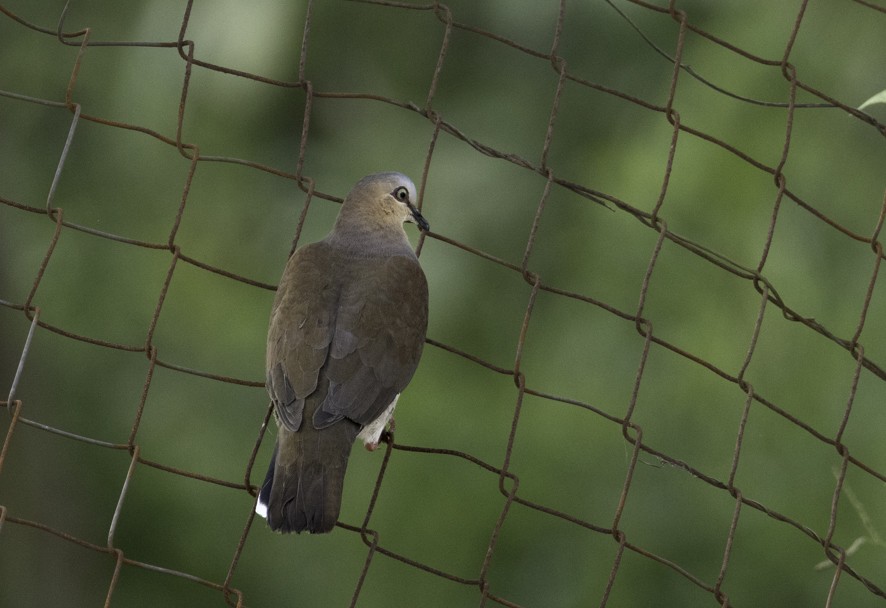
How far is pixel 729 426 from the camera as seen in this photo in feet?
14.9

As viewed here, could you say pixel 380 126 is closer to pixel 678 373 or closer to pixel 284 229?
pixel 284 229

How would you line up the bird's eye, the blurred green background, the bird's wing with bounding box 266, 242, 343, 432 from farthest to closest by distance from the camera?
the blurred green background
the bird's eye
the bird's wing with bounding box 266, 242, 343, 432

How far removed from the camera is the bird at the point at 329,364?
2459mm

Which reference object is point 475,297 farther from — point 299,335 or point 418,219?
point 299,335

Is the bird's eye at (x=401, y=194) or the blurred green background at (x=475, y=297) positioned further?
the blurred green background at (x=475, y=297)

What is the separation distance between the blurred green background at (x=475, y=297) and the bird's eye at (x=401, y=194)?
1.56 m

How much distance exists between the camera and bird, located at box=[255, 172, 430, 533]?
246 centimetres

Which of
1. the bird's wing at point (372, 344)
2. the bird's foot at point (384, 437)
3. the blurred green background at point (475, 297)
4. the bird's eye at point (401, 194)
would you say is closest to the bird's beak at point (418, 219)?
the bird's eye at point (401, 194)

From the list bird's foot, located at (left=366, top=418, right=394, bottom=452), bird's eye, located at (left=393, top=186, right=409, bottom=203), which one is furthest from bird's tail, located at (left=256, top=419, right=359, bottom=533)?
bird's eye, located at (left=393, top=186, right=409, bottom=203)

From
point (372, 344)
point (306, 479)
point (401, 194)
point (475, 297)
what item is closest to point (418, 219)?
point (401, 194)

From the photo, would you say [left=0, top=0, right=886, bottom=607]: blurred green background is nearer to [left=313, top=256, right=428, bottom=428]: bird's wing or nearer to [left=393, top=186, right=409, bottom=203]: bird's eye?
[left=393, top=186, right=409, bottom=203]: bird's eye

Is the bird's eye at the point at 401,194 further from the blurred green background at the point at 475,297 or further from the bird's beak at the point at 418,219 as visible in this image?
the blurred green background at the point at 475,297

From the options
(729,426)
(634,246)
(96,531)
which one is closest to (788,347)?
(729,426)

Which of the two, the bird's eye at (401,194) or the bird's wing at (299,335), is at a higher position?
the bird's eye at (401,194)
